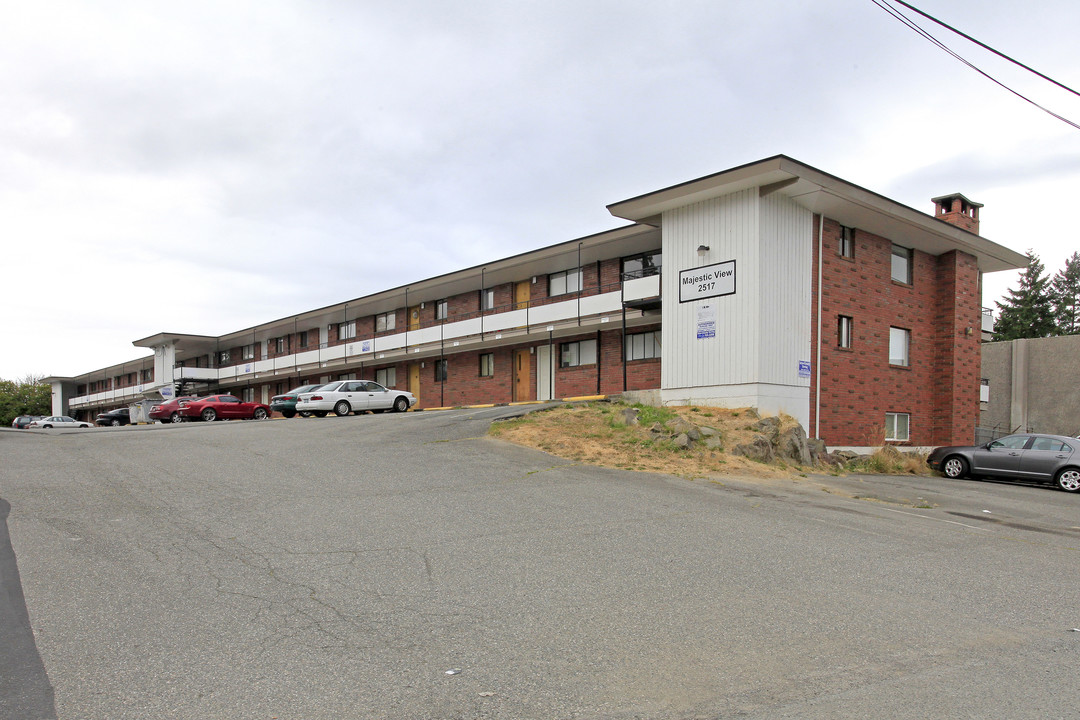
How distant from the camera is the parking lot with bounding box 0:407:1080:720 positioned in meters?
4.09

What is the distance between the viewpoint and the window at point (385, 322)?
128 ft

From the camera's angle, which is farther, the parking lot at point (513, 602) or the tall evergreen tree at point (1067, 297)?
the tall evergreen tree at point (1067, 297)

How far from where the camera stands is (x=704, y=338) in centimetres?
1891

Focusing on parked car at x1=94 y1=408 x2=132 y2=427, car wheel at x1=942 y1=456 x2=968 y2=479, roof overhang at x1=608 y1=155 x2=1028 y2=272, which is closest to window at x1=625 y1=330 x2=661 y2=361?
roof overhang at x1=608 y1=155 x2=1028 y2=272

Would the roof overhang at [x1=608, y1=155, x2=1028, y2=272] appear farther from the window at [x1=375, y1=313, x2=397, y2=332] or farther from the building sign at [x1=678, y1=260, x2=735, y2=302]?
the window at [x1=375, y1=313, x2=397, y2=332]

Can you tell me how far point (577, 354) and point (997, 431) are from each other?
1963cm

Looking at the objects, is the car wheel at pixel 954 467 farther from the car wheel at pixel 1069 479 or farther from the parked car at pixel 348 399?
the parked car at pixel 348 399

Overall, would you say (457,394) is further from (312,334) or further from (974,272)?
(974,272)

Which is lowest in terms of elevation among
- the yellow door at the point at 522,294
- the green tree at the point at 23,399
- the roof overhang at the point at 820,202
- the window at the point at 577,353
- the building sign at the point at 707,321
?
the green tree at the point at 23,399

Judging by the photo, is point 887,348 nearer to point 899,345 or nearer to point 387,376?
point 899,345

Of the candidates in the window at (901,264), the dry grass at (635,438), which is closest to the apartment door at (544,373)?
the dry grass at (635,438)

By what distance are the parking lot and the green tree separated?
97.4 meters

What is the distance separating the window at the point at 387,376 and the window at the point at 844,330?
24095mm

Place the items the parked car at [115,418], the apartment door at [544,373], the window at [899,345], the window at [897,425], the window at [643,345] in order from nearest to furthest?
→ 1. the window at [897,425]
2. the window at [899,345]
3. the window at [643,345]
4. the apartment door at [544,373]
5. the parked car at [115,418]
